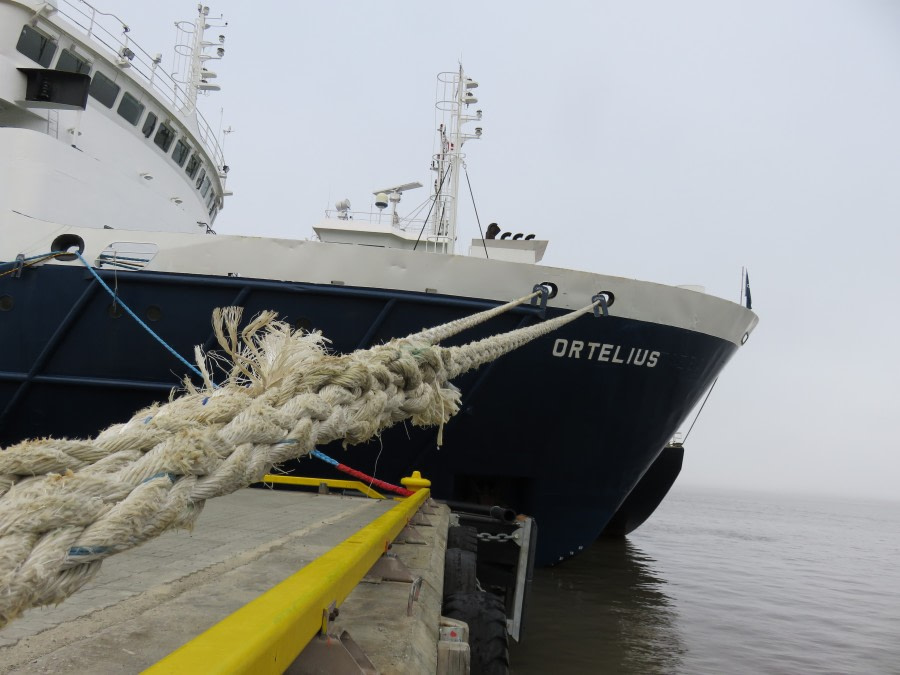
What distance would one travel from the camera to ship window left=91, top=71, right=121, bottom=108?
10672mm

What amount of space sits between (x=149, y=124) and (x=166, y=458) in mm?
11512

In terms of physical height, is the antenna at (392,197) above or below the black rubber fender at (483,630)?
above

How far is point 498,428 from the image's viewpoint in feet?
27.0

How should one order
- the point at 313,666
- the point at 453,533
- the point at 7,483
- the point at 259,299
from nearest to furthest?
the point at 7,483, the point at 313,666, the point at 453,533, the point at 259,299

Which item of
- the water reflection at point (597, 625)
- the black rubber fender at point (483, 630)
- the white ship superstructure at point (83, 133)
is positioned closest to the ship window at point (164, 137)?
the white ship superstructure at point (83, 133)

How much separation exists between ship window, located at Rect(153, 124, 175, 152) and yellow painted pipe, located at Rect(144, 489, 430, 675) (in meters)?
11.2

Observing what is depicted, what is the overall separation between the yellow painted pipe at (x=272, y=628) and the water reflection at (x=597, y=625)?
5183mm

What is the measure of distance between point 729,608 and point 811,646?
2134 mm

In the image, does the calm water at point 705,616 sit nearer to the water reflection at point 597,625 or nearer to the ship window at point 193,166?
the water reflection at point 597,625

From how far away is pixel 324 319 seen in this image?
7.52m

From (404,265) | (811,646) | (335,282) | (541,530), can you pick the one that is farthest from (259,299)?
(811,646)

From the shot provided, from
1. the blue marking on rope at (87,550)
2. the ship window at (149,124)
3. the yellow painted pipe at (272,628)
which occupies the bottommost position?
the yellow painted pipe at (272,628)

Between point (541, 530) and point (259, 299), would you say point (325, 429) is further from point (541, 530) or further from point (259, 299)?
point (541, 530)

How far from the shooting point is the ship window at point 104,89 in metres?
10.7
